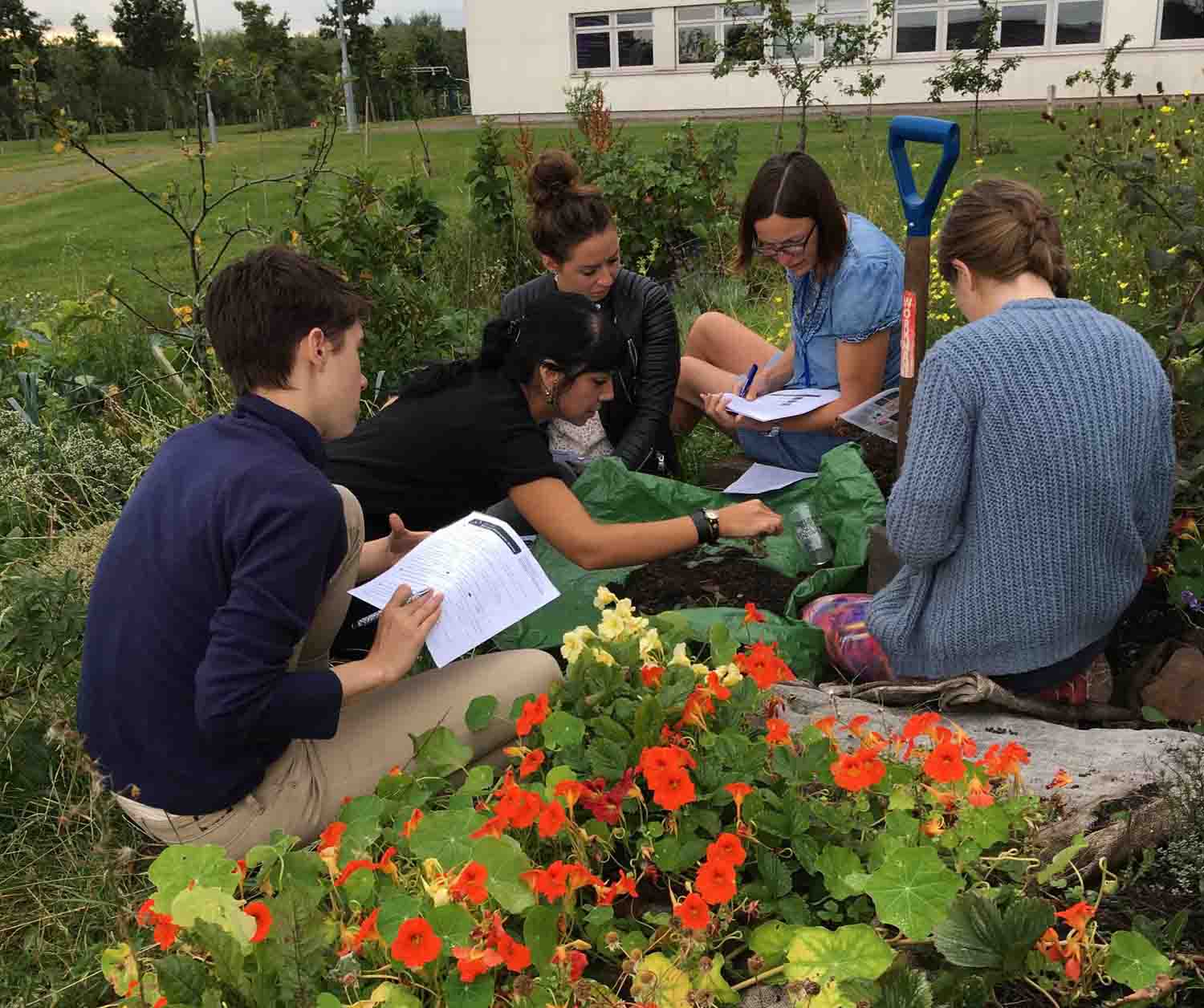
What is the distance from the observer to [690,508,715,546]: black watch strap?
9.44 ft

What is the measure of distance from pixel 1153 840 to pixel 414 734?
1.34 m

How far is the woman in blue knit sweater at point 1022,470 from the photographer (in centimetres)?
221

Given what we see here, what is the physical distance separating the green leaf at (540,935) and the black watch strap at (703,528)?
4.59ft

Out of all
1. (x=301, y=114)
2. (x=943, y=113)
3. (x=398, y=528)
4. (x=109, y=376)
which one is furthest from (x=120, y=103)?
(x=398, y=528)

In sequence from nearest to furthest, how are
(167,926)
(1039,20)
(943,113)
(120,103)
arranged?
(167,926) < (943,113) < (1039,20) < (120,103)

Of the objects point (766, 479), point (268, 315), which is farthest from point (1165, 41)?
point (268, 315)

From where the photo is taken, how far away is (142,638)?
1.90 m

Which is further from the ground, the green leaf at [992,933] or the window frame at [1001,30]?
the window frame at [1001,30]

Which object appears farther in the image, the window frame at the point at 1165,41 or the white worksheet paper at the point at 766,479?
the window frame at the point at 1165,41

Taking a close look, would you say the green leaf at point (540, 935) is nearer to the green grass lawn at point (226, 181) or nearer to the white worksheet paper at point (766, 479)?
the white worksheet paper at point (766, 479)

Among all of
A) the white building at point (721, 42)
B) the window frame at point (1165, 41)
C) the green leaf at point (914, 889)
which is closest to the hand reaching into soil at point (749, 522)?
the green leaf at point (914, 889)

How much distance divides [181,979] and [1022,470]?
172cm

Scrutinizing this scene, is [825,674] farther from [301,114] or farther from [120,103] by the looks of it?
[120,103]

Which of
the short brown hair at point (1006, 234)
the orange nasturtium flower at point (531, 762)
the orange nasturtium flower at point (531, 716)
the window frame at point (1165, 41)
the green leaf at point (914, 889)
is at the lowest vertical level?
the green leaf at point (914, 889)
